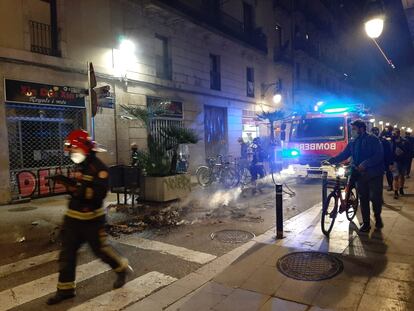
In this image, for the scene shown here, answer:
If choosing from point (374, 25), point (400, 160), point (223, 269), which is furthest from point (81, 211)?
point (400, 160)

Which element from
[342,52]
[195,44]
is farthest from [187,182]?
[342,52]

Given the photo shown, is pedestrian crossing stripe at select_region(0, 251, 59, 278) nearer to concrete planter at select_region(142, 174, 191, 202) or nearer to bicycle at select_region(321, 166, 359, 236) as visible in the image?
concrete planter at select_region(142, 174, 191, 202)

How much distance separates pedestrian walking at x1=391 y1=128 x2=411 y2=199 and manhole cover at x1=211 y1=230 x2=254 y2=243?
200 inches

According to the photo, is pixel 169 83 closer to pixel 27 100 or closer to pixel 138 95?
A: pixel 138 95

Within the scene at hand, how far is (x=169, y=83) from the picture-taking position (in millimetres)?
15852

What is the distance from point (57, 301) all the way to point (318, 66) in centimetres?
3286

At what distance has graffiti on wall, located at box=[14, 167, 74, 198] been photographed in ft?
33.6

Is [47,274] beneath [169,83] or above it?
beneath

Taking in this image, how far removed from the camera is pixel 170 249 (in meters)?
5.76

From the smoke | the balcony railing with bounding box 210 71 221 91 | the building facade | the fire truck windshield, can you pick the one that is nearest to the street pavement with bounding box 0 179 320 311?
the smoke

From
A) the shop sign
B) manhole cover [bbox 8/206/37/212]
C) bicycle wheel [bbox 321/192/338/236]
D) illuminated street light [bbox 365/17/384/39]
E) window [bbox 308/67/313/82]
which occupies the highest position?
window [bbox 308/67/313/82]

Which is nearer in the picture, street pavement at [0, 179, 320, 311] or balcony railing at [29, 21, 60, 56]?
street pavement at [0, 179, 320, 311]

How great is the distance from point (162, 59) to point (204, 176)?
6.31 metres

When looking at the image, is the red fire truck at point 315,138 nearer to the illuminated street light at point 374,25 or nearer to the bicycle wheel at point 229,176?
the bicycle wheel at point 229,176
